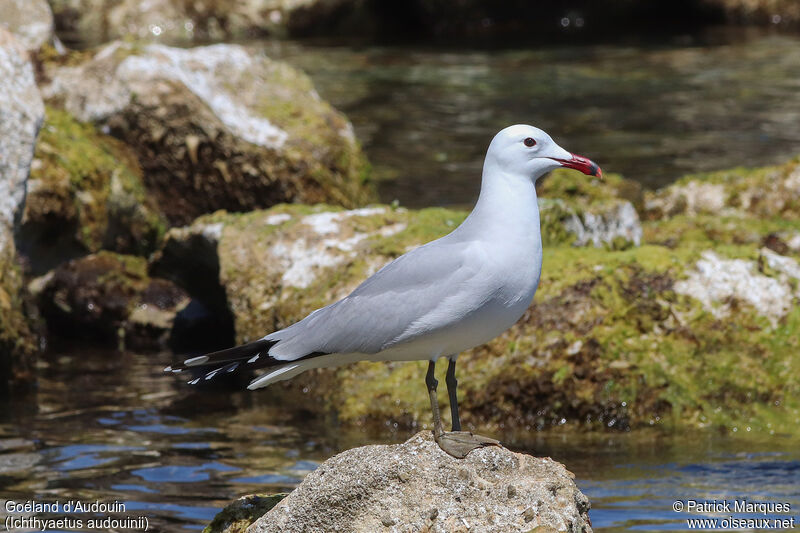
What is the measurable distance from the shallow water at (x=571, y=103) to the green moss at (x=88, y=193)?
350 cm

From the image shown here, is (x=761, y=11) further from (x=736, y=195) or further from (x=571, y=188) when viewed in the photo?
(x=571, y=188)

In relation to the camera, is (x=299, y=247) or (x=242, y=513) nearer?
(x=242, y=513)

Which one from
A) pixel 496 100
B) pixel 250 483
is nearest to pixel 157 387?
pixel 250 483

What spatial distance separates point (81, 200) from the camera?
9.89m

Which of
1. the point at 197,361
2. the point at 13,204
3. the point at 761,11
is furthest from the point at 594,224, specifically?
A: the point at 761,11

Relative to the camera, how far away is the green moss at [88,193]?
373 inches

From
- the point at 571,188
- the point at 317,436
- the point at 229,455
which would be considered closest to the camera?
the point at 229,455

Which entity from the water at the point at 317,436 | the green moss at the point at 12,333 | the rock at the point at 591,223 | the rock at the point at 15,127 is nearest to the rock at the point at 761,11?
the water at the point at 317,436

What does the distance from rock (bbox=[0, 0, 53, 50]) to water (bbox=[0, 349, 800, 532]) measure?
16.8 feet

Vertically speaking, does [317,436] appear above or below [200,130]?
below

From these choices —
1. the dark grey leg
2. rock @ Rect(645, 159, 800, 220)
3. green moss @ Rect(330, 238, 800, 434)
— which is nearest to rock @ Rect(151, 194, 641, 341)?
green moss @ Rect(330, 238, 800, 434)

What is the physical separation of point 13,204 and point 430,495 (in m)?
4.85

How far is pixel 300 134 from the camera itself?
11508 millimetres

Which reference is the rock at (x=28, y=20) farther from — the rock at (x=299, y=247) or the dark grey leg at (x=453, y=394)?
the dark grey leg at (x=453, y=394)
